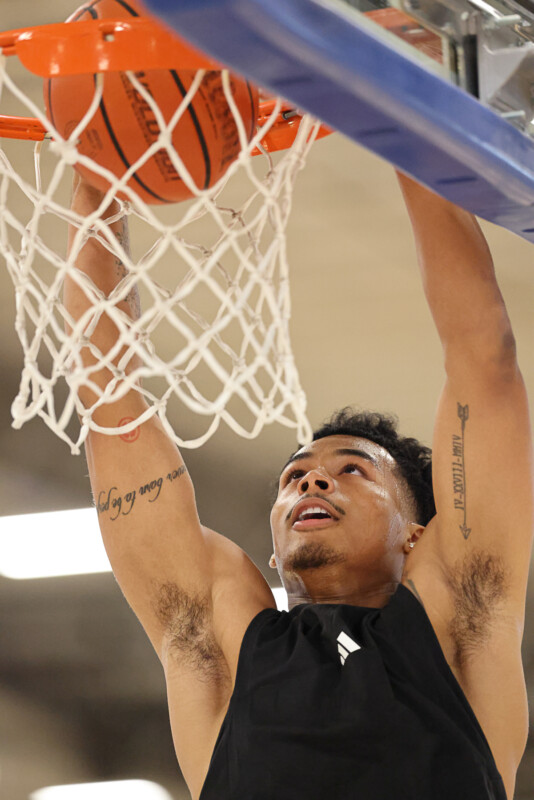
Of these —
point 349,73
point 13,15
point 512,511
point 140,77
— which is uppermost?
point 13,15

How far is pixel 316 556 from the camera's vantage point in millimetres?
1941

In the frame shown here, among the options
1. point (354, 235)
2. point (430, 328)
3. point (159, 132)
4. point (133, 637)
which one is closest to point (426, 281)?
point (159, 132)

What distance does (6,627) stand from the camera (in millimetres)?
4113

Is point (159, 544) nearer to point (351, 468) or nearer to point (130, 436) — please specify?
point (130, 436)

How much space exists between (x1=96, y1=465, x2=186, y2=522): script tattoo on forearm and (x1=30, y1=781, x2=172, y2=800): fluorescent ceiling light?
9.16ft

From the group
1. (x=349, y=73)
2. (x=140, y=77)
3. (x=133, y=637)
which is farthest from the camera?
(x=133, y=637)

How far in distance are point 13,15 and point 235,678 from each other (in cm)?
178

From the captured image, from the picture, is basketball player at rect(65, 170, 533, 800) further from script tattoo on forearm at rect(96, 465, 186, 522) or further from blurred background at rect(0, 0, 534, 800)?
blurred background at rect(0, 0, 534, 800)

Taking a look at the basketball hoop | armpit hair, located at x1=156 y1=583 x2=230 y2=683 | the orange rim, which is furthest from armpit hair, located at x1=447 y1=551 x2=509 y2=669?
the orange rim

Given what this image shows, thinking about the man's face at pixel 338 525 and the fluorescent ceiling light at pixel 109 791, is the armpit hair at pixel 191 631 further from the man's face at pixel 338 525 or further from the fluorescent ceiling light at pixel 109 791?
the fluorescent ceiling light at pixel 109 791

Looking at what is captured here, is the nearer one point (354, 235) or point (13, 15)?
point (13, 15)

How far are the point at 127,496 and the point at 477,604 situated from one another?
662 mm

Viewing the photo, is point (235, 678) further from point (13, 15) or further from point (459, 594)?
point (13, 15)

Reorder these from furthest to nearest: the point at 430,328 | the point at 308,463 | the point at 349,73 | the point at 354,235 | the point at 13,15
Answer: the point at 430,328 < the point at 354,235 < the point at 13,15 < the point at 308,463 < the point at 349,73
